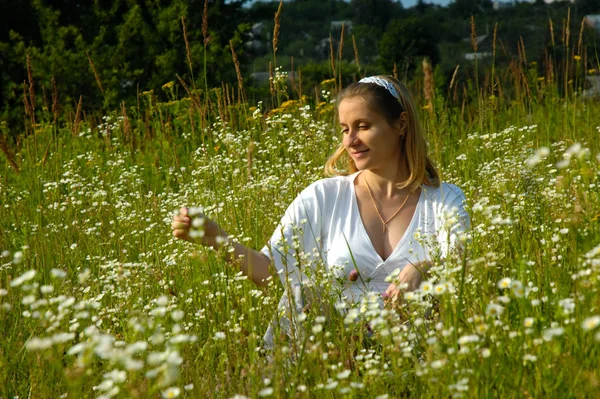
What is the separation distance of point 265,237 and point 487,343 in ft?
5.83

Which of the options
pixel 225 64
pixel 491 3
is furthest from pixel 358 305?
pixel 491 3

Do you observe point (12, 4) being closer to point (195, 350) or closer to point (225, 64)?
point (225, 64)

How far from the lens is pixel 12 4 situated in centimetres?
1598

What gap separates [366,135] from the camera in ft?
11.4

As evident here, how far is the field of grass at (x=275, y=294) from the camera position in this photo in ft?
6.26

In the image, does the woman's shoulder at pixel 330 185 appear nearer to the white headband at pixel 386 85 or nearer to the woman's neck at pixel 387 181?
the woman's neck at pixel 387 181

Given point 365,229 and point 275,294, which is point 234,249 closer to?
point 275,294

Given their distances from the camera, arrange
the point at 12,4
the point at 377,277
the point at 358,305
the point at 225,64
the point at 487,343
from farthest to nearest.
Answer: the point at 12,4
the point at 225,64
the point at 377,277
the point at 358,305
the point at 487,343

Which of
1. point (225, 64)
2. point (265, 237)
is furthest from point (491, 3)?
point (265, 237)

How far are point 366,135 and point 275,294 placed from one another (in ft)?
3.09

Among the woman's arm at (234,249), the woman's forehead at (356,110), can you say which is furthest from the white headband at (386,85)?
the woman's arm at (234,249)


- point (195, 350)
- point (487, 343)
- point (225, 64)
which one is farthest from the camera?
point (225, 64)

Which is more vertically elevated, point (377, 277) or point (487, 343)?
point (487, 343)

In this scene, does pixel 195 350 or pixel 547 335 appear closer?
pixel 547 335
